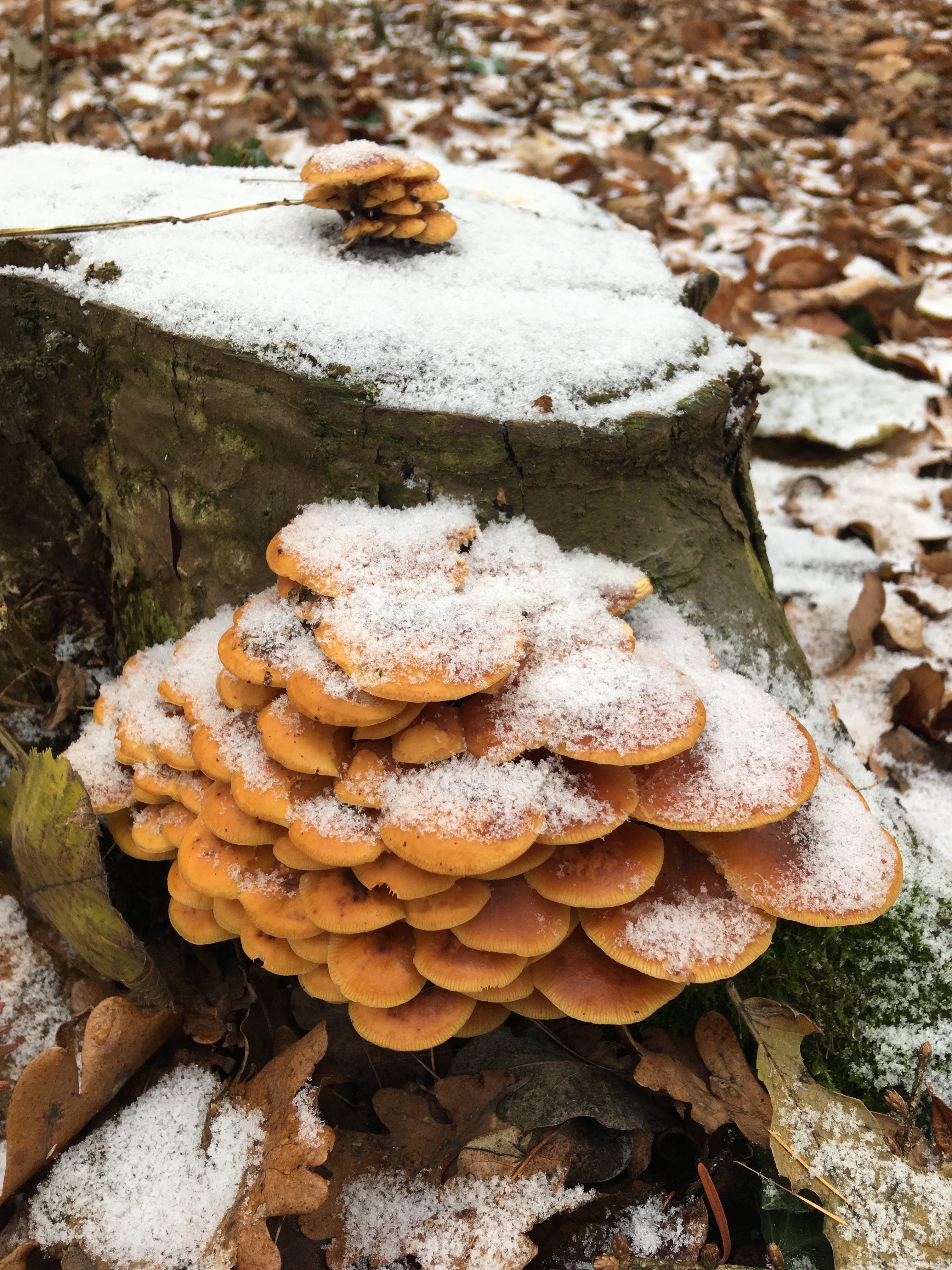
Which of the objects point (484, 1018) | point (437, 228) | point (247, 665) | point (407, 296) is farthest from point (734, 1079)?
point (437, 228)

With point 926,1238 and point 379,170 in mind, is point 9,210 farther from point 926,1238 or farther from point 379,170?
point 926,1238

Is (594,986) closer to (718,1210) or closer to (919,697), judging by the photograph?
(718,1210)

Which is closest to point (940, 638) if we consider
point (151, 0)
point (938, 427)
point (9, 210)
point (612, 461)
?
point (938, 427)

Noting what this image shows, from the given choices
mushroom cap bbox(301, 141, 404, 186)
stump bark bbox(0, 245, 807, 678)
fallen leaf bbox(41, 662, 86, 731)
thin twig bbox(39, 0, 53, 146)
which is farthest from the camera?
thin twig bbox(39, 0, 53, 146)

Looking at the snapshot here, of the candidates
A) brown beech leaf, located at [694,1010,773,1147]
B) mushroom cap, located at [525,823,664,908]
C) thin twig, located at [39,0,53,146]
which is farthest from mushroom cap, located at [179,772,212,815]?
thin twig, located at [39,0,53,146]

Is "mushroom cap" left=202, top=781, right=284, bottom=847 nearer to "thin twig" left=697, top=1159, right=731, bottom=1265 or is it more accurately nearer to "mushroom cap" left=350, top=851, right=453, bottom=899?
"mushroom cap" left=350, top=851, right=453, bottom=899

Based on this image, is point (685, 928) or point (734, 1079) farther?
point (734, 1079)
